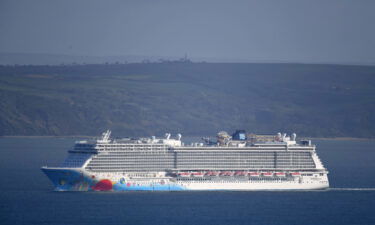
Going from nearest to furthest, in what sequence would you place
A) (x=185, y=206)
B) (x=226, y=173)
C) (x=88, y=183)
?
(x=185, y=206) → (x=88, y=183) → (x=226, y=173)

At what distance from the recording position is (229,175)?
72.2m

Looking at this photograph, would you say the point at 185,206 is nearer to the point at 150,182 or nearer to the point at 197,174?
the point at 150,182

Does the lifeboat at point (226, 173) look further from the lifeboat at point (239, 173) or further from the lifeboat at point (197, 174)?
the lifeboat at point (197, 174)

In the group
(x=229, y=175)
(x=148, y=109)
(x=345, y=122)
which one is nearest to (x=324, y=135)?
(x=345, y=122)

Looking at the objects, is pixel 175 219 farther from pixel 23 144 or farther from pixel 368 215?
pixel 23 144

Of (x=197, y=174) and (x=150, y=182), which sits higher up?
(x=197, y=174)

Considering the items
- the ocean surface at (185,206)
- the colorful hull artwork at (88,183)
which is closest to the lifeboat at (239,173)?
the ocean surface at (185,206)

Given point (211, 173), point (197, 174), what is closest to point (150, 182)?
point (197, 174)

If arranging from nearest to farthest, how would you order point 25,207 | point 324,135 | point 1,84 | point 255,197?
point 25,207
point 255,197
point 324,135
point 1,84

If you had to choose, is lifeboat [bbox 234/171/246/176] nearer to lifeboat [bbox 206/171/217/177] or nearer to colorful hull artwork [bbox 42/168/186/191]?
lifeboat [bbox 206/171/217/177]

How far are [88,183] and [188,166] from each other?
25.5 ft

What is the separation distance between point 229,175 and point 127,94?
129 m

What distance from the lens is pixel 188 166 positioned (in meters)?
71.4

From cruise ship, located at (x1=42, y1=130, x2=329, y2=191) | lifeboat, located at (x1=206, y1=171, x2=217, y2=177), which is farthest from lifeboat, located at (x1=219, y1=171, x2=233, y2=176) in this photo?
lifeboat, located at (x1=206, y1=171, x2=217, y2=177)
